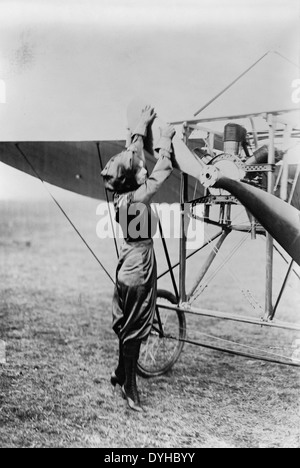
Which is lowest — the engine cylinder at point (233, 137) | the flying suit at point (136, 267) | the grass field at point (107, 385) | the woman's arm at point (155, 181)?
the grass field at point (107, 385)

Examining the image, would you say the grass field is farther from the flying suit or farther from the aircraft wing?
the flying suit

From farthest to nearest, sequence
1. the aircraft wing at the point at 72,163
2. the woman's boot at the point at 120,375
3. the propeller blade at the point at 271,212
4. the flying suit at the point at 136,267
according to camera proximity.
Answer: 1. the aircraft wing at the point at 72,163
2. the woman's boot at the point at 120,375
3. the flying suit at the point at 136,267
4. the propeller blade at the point at 271,212

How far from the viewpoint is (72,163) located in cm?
433

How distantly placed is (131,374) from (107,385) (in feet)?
1.93

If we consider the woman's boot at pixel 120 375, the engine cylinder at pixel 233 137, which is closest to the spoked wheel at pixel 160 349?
the woman's boot at pixel 120 375

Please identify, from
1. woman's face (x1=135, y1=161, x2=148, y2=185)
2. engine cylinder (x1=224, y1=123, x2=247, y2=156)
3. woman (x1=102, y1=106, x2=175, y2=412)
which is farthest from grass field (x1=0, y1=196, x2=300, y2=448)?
woman's face (x1=135, y1=161, x2=148, y2=185)

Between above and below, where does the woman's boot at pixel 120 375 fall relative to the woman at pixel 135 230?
below

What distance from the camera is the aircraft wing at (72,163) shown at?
403cm

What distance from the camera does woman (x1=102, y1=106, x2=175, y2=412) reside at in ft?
10.8

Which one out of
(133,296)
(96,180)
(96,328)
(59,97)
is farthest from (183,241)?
(96,328)

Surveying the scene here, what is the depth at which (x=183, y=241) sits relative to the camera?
387 cm

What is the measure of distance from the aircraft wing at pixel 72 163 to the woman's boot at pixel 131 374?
1.34m

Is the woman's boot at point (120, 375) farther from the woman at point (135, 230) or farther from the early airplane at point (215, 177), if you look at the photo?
the early airplane at point (215, 177)

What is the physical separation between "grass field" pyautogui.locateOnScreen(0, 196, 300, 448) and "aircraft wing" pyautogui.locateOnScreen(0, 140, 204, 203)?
1.33 ft
